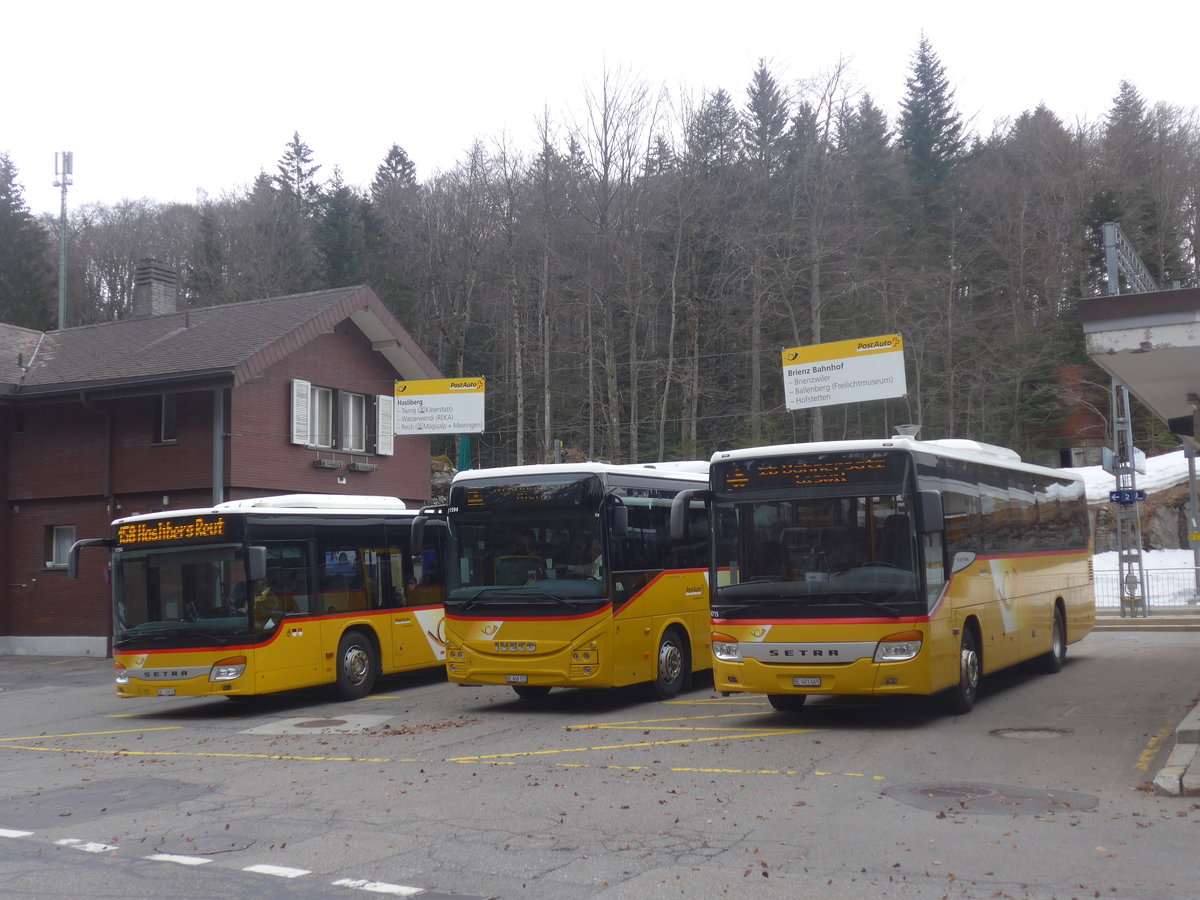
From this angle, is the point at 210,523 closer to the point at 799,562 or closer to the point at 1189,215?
the point at 799,562

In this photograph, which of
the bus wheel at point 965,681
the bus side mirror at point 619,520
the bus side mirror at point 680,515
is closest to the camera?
the bus side mirror at point 680,515

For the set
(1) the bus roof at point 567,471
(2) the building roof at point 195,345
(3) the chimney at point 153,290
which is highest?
(3) the chimney at point 153,290

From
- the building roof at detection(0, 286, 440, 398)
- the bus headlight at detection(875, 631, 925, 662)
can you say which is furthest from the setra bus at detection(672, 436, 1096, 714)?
the building roof at detection(0, 286, 440, 398)

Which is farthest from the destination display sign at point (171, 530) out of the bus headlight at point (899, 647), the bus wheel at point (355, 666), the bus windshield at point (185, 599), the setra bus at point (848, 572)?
the bus headlight at point (899, 647)

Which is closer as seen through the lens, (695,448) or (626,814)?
(626,814)

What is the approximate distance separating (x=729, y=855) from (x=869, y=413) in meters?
37.2

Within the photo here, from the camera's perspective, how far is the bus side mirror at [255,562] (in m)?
15.0

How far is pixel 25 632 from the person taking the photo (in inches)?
1107

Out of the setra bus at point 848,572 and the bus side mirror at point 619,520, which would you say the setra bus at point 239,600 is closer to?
the bus side mirror at point 619,520

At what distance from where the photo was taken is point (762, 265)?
36.6m

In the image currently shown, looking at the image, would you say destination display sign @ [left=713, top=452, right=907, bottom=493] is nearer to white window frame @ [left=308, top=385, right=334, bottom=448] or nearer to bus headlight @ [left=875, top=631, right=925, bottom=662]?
bus headlight @ [left=875, top=631, right=925, bottom=662]

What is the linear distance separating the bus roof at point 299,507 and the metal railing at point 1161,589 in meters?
19.8

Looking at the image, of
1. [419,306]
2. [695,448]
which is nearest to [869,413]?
[695,448]

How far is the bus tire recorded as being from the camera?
41.8ft
